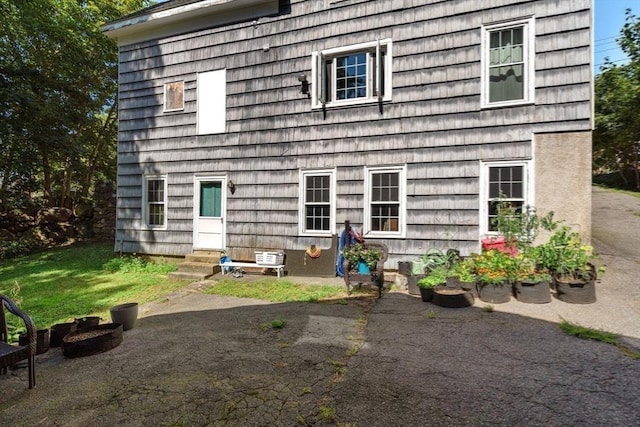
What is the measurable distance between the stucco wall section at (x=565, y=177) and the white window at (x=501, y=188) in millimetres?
199

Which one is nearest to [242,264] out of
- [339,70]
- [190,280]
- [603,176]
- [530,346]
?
[190,280]

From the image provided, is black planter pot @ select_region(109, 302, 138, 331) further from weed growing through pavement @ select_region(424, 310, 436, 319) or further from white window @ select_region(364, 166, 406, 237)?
white window @ select_region(364, 166, 406, 237)

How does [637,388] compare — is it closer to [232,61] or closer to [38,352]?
[38,352]

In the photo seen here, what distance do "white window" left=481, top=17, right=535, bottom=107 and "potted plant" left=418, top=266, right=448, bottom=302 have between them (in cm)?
365

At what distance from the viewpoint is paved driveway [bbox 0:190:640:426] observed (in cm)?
252

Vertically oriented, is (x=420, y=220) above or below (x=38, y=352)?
above

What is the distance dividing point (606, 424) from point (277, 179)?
7.34 meters

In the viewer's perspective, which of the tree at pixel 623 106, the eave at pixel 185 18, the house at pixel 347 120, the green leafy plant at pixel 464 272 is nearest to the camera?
the green leafy plant at pixel 464 272

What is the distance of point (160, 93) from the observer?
9.80m

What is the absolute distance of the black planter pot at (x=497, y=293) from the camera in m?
5.18

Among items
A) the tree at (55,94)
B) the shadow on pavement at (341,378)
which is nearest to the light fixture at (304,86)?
the shadow on pavement at (341,378)

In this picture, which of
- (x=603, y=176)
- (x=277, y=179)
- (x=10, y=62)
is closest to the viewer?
(x=277, y=179)

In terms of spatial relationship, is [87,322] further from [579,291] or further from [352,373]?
[579,291]

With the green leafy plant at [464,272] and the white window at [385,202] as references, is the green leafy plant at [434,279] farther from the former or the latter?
the white window at [385,202]
